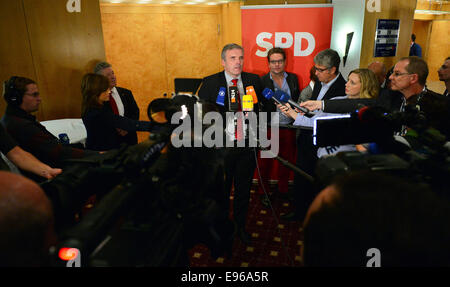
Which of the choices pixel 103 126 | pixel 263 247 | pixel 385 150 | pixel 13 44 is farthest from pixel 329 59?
pixel 13 44

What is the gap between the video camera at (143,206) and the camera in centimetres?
61

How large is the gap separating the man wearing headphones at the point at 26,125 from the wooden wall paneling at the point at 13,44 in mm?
970

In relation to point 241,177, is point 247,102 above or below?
above

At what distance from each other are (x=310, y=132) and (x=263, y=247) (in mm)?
1044

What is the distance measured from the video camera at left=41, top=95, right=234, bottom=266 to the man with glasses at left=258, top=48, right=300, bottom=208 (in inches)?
82.5

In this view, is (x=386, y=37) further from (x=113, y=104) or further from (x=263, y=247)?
(x=113, y=104)

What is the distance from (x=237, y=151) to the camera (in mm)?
2162

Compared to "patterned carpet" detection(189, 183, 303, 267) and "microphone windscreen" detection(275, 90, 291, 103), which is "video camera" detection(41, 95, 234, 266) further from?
"microphone windscreen" detection(275, 90, 291, 103)

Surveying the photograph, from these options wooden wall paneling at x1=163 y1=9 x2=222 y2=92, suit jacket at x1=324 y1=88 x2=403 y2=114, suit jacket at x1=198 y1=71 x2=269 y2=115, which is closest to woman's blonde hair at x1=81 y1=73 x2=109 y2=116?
suit jacket at x1=198 y1=71 x2=269 y2=115

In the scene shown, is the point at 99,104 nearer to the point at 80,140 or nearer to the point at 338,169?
the point at 80,140

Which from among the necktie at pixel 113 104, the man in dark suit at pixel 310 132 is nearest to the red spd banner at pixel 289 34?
the man in dark suit at pixel 310 132

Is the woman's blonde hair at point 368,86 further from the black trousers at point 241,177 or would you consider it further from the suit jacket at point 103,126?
the suit jacket at point 103,126

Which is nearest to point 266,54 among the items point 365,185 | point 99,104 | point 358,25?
point 358,25
